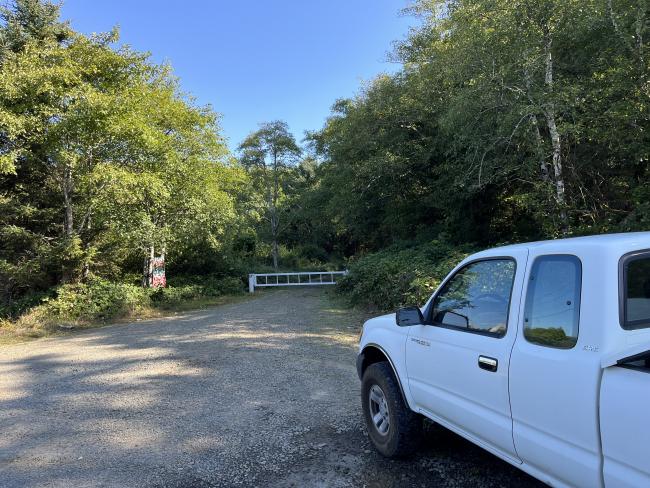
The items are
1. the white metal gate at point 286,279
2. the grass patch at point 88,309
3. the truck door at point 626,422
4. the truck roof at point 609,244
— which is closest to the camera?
the truck door at point 626,422

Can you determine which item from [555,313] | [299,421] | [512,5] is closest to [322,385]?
[299,421]

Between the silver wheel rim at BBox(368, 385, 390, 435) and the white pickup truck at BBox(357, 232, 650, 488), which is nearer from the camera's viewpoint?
the white pickup truck at BBox(357, 232, 650, 488)

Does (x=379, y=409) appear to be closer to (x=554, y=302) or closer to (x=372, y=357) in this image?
(x=372, y=357)

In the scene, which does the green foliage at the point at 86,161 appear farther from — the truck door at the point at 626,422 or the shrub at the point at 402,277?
the truck door at the point at 626,422

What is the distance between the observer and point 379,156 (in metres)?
18.2

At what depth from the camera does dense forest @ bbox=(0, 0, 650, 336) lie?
30.3 ft

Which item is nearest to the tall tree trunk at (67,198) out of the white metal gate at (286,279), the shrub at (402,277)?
the white metal gate at (286,279)

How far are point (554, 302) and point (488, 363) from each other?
0.56 m

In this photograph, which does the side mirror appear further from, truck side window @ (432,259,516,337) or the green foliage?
the green foliage

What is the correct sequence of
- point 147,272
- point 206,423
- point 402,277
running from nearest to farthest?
point 206,423 → point 402,277 → point 147,272

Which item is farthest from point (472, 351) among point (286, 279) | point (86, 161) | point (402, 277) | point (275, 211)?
point (275, 211)

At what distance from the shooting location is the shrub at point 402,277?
1092cm

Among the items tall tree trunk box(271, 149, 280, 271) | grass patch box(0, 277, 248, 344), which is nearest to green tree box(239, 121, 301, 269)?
tall tree trunk box(271, 149, 280, 271)

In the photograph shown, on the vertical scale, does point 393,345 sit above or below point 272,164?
below
